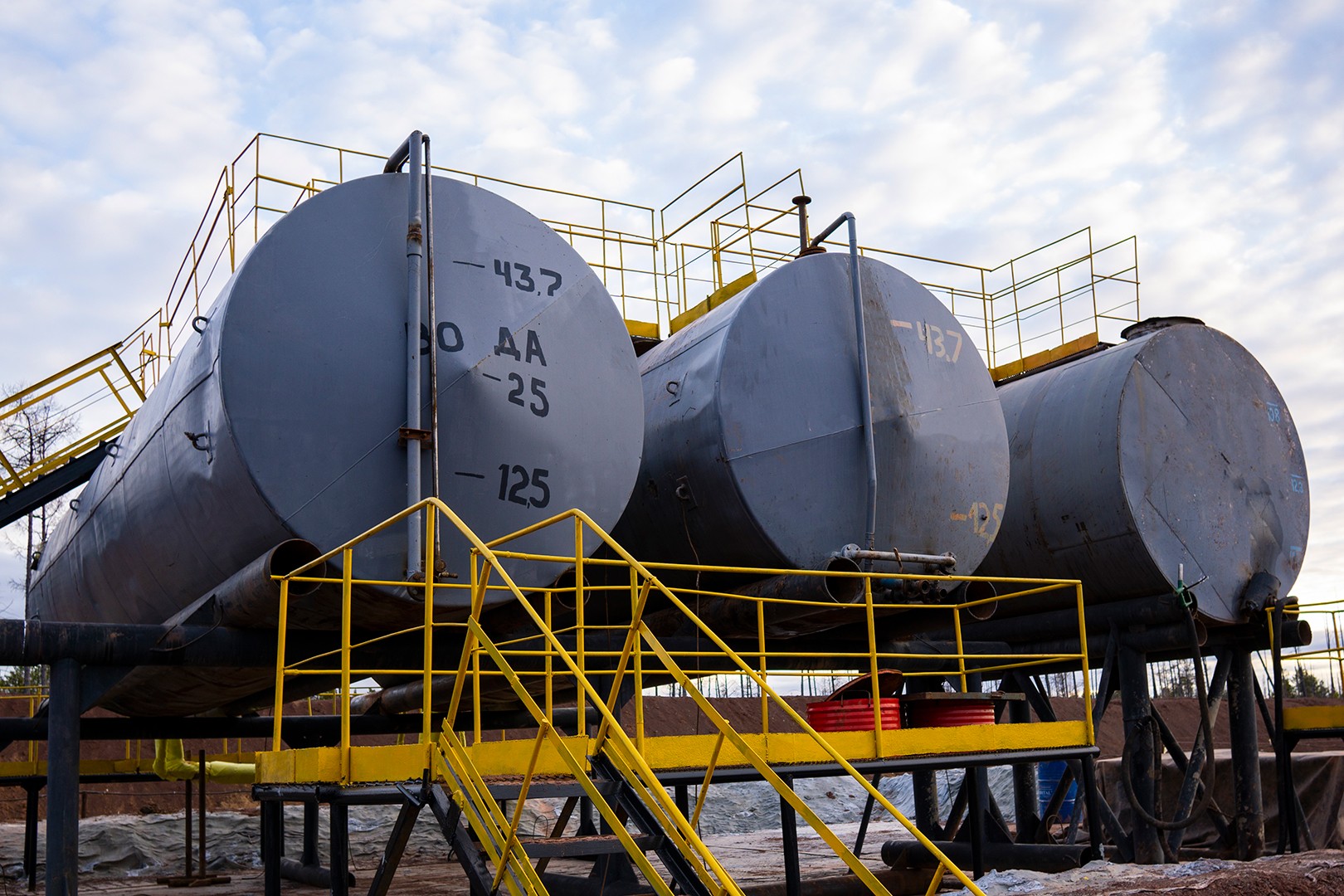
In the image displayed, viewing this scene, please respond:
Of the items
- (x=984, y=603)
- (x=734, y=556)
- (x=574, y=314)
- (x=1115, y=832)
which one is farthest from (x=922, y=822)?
(x=574, y=314)

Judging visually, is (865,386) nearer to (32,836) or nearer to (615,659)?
(615,659)

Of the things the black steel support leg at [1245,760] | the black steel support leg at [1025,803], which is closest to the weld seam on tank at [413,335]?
the black steel support leg at [1025,803]

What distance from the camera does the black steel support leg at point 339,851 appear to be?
656 centimetres

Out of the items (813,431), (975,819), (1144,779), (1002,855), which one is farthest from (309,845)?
(1144,779)

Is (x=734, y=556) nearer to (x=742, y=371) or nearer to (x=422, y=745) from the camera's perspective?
(x=742, y=371)

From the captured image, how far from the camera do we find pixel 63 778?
8.00 metres

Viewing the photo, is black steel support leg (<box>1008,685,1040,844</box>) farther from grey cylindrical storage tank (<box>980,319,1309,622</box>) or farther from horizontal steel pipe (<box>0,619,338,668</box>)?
horizontal steel pipe (<box>0,619,338,668</box>)

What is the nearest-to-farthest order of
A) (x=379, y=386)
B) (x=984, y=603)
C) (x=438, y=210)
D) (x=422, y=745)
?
(x=422, y=745)
(x=379, y=386)
(x=438, y=210)
(x=984, y=603)

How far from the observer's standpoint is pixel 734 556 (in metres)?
9.80

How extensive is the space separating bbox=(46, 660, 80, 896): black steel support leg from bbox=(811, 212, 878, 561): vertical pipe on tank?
5661mm

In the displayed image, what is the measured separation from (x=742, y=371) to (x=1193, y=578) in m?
5.87

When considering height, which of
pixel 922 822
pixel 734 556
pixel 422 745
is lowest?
pixel 922 822

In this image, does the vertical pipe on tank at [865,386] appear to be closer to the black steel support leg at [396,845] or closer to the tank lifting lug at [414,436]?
the tank lifting lug at [414,436]

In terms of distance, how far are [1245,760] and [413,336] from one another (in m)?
10.5
